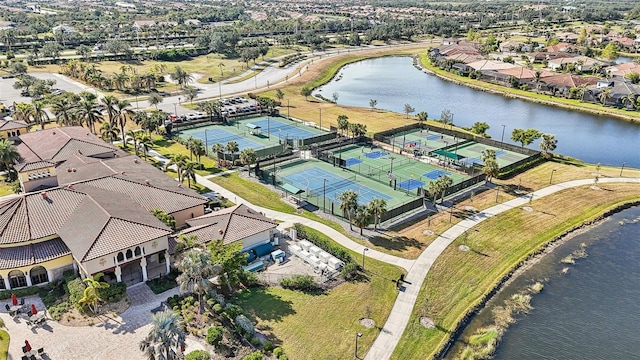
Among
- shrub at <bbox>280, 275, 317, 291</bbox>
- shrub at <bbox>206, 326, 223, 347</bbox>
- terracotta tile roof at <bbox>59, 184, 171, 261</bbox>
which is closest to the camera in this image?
shrub at <bbox>206, 326, 223, 347</bbox>

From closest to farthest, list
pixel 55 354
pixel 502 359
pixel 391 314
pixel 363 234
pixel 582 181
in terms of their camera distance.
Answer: pixel 55 354
pixel 502 359
pixel 391 314
pixel 363 234
pixel 582 181

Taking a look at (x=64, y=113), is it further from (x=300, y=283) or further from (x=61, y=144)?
(x=300, y=283)

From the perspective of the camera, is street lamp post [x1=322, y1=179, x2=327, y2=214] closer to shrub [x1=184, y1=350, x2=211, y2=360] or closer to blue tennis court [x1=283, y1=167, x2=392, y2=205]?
blue tennis court [x1=283, y1=167, x2=392, y2=205]

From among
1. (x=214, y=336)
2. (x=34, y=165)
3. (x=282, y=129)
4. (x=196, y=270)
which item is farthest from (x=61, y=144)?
(x=214, y=336)

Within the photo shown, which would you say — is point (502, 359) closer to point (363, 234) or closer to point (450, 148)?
point (363, 234)

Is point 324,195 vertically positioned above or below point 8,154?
below

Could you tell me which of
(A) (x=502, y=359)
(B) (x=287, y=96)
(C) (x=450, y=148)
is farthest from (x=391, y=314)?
(B) (x=287, y=96)

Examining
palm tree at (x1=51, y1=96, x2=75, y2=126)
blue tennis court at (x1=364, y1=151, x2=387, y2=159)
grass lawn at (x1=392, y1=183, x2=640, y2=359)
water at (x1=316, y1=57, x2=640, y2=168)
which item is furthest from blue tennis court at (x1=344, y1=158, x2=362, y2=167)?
palm tree at (x1=51, y1=96, x2=75, y2=126)
